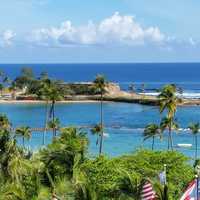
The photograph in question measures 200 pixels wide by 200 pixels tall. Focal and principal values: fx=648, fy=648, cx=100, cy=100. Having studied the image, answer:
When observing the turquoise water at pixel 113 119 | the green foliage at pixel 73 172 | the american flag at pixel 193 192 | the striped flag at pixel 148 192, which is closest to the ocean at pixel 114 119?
the turquoise water at pixel 113 119

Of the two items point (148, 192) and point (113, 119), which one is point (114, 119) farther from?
point (148, 192)

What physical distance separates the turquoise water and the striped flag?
72.2 m

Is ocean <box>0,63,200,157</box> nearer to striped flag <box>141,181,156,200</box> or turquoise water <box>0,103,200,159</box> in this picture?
turquoise water <box>0,103,200,159</box>

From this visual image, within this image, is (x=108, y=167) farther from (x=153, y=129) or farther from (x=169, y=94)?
(x=153, y=129)

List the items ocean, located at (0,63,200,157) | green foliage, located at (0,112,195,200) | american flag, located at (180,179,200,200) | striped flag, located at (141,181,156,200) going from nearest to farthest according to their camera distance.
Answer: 1. american flag, located at (180,179,200,200)
2. striped flag, located at (141,181,156,200)
3. green foliage, located at (0,112,195,200)
4. ocean, located at (0,63,200,157)

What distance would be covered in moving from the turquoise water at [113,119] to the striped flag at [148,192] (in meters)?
72.2

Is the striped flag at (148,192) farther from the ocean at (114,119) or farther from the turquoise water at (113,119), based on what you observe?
the turquoise water at (113,119)

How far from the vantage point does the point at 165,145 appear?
10944 cm

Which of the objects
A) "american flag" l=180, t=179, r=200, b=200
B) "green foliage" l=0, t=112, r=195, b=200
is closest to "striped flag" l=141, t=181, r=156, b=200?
"green foliage" l=0, t=112, r=195, b=200

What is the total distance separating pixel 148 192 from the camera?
27.1 meters

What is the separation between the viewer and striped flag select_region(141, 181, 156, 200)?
88.5 feet

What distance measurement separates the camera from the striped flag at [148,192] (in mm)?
26969

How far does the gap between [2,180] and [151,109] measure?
→ 145m

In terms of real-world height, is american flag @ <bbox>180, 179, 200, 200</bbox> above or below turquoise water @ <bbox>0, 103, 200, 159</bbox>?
above
